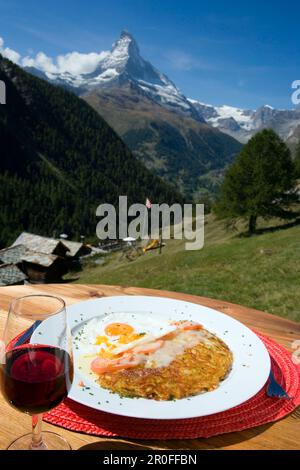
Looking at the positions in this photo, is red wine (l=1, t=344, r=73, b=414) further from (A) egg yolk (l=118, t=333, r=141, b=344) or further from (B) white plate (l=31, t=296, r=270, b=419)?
(A) egg yolk (l=118, t=333, r=141, b=344)

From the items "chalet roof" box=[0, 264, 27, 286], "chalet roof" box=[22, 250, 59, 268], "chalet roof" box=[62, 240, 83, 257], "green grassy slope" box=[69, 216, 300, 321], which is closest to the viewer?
"green grassy slope" box=[69, 216, 300, 321]

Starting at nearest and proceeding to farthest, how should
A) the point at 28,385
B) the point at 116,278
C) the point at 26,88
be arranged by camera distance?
the point at 28,385
the point at 116,278
the point at 26,88

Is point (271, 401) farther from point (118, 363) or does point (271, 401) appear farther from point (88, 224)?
point (88, 224)

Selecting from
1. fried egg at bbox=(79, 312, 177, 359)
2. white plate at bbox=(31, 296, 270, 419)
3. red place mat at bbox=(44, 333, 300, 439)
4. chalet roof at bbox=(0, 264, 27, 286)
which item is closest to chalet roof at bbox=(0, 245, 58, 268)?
chalet roof at bbox=(0, 264, 27, 286)

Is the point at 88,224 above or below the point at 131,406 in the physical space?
Answer: below
